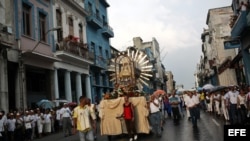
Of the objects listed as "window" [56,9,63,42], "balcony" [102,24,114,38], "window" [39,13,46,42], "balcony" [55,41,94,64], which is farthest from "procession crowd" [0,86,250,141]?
"balcony" [102,24,114,38]

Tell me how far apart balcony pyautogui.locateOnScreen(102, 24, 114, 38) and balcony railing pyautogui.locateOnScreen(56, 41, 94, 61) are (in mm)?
6766

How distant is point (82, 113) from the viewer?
9.20m

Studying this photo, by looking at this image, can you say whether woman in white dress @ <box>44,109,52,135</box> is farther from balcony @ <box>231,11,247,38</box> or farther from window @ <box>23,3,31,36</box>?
balcony @ <box>231,11,247,38</box>

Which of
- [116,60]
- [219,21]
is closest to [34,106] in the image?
[116,60]

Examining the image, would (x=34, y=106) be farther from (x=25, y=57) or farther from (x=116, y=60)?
(x=116, y=60)

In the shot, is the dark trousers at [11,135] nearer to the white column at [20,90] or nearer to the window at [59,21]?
the white column at [20,90]

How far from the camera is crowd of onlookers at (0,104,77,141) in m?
15.0

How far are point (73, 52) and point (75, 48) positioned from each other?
55 cm

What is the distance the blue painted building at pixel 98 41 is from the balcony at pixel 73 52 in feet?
10.2

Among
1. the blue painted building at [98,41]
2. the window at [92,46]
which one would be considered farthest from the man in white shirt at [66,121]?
the window at [92,46]

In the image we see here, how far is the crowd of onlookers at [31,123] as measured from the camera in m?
15.0

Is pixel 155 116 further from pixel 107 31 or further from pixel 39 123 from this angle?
pixel 107 31

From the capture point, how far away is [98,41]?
33.0 metres

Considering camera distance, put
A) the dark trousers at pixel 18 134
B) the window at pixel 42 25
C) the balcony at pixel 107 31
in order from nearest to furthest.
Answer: the dark trousers at pixel 18 134, the window at pixel 42 25, the balcony at pixel 107 31
